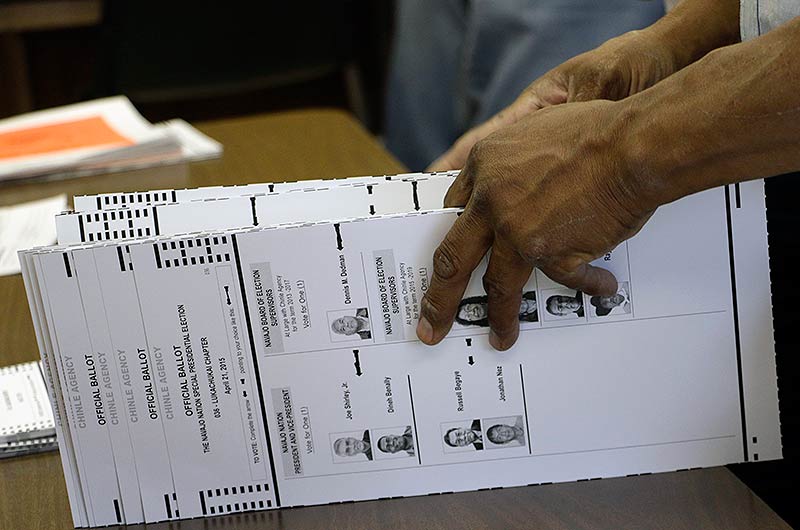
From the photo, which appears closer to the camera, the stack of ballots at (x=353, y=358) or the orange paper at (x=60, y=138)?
the stack of ballots at (x=353, y=358)

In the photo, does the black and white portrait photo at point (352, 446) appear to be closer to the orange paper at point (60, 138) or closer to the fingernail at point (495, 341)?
the fingernail at point (495, 341)

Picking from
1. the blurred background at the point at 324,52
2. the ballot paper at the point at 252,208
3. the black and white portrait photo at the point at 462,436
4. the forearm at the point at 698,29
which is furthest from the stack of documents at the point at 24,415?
the blurred background at the point at 324,52

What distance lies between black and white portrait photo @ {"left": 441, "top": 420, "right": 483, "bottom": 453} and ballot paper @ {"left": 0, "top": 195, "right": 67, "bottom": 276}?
0.57m

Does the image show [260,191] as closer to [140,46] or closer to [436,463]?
[436,463]

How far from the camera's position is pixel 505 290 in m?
0.62

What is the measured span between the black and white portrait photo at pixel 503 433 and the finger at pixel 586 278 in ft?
0.30

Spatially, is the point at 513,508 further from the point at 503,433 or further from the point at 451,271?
the point at 451,271

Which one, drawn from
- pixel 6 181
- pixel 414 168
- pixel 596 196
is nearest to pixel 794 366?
pixel 596 196

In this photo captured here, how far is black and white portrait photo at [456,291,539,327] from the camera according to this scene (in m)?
0.64

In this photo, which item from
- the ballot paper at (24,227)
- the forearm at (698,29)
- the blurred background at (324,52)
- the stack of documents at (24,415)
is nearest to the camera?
the stack of documents at (24,415)

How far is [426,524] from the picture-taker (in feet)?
2.05

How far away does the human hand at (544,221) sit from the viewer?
61cm

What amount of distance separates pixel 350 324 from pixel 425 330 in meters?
0.05

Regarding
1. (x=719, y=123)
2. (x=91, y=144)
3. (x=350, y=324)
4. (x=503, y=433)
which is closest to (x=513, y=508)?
(x=503, y=433)
